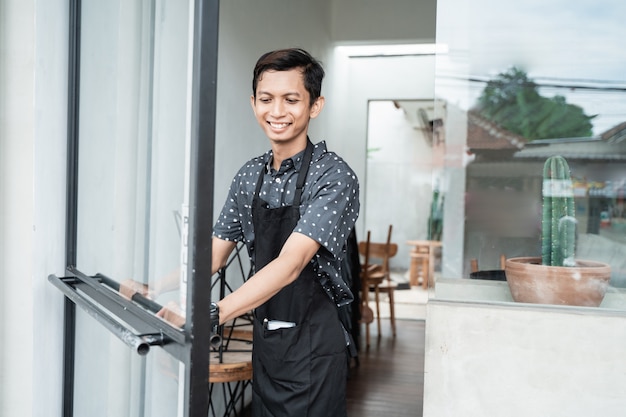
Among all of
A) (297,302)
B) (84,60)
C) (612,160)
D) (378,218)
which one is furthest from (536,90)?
(378,218)

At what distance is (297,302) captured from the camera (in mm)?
1601

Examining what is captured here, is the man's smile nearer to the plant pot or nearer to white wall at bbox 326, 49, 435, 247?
the plant pot

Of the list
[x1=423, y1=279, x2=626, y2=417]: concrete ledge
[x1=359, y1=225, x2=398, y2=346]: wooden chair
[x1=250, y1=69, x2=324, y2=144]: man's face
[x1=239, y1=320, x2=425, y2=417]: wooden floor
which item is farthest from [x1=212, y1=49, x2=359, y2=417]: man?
[x1=359, y1=225, x2=398, y2=346]: wooden chair

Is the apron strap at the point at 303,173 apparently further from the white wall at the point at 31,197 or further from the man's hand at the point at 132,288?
the white wall at the point at 31,197

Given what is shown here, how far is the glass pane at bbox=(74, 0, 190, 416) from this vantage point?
3.94ft

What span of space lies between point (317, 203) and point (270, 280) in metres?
0.25

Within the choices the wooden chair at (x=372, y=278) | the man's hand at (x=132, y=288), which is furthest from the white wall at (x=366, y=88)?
the man's hand at (x=132, y=288)

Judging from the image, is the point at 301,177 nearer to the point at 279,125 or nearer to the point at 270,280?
the point at 279,125

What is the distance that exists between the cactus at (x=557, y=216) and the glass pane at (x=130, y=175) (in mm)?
1086

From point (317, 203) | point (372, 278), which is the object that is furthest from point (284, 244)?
point (372, 278)

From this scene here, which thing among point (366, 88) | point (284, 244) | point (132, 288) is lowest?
point (132, 288)

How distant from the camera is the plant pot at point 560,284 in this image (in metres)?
1.64

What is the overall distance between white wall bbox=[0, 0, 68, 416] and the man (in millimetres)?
578

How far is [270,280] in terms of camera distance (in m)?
1.29
